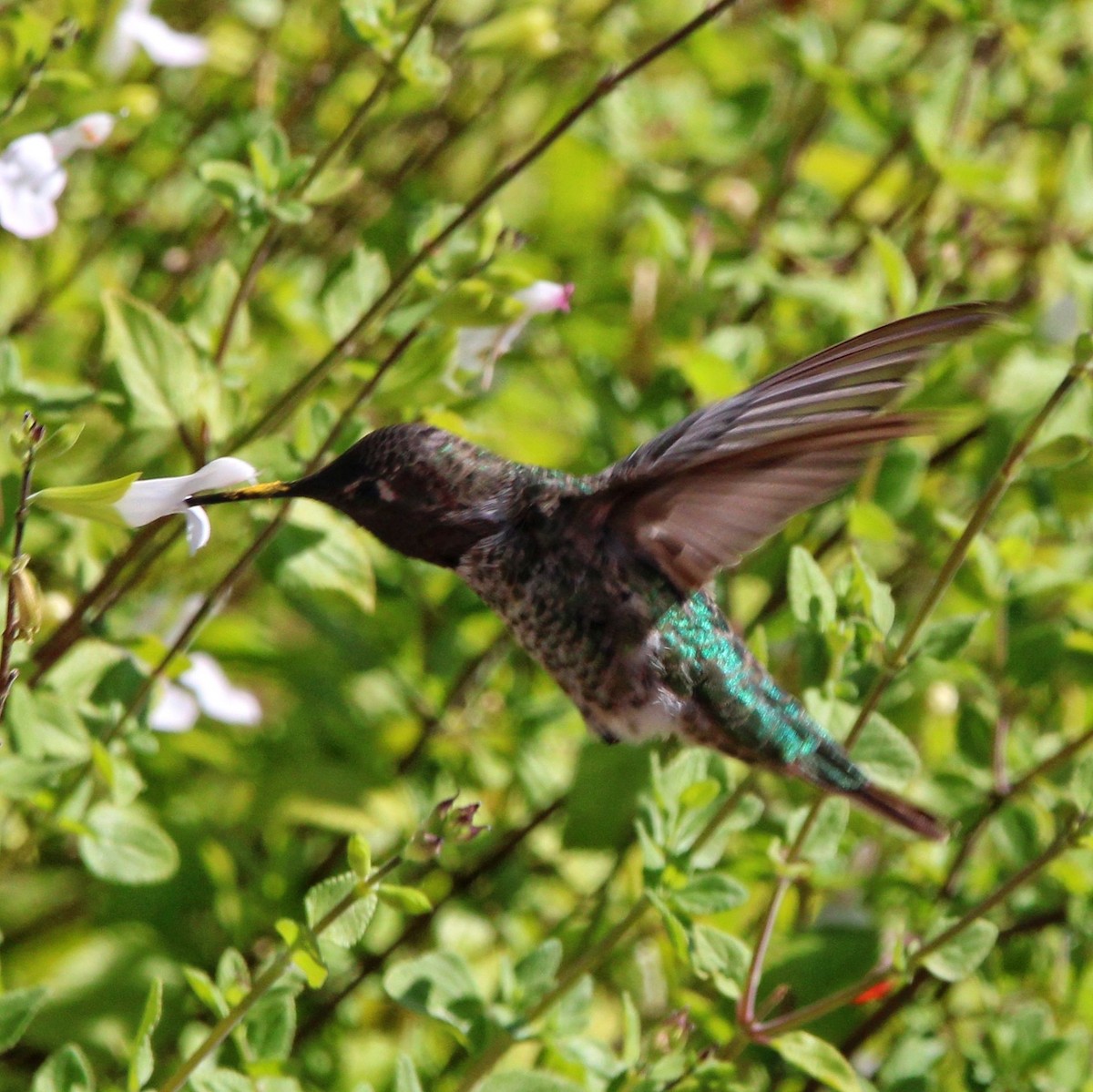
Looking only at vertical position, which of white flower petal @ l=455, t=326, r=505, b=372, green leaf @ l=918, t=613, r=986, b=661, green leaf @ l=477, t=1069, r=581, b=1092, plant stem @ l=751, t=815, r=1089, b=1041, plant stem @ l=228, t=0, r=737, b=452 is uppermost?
plant stem @ l=228, t=0, r=737, b=452

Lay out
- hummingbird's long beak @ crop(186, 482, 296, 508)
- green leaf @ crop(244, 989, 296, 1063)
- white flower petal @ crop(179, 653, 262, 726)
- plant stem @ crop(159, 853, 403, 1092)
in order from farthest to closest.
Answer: white flower petal @ crop(179, 653, 262, 726) → green leaf @ crop(244, 989, 296, 1063) → hummingbird's long beak @ crop(186, 482, 296, 508) → plant stem @ crop(159, 853, 403, 1092)

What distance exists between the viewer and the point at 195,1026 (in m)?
1.90

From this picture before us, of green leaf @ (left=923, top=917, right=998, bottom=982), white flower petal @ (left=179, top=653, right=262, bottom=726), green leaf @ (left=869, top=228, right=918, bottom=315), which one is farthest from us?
green leaf @ (left=869, top=228, right=918, bottom=315)

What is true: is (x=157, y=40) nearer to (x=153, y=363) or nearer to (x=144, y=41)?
(x=144, y=41)

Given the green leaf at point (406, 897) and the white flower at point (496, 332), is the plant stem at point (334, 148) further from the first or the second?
the green leaf at point (406, 897)

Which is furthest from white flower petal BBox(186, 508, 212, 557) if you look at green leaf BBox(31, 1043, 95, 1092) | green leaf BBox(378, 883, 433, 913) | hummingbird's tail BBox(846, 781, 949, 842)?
hummingbird's tail BBox(846, 781, 949, 842)

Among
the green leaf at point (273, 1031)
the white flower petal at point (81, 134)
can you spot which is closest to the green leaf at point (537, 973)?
the green leaf at point (273, 1031)

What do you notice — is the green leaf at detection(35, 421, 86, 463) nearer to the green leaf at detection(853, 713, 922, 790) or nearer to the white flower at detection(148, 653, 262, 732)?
the white flower at detection(148, 653, 262, 732)

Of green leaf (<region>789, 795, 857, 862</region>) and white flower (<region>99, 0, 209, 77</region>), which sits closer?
green leaf (<region>789, 795, 857, 862</region>)

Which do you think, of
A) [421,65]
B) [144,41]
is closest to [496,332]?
[421,65]

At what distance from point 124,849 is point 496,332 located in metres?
0.74

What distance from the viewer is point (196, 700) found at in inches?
82.0

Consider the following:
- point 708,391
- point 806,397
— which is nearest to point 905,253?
point 708,391

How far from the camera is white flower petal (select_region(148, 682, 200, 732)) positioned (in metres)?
1.85
